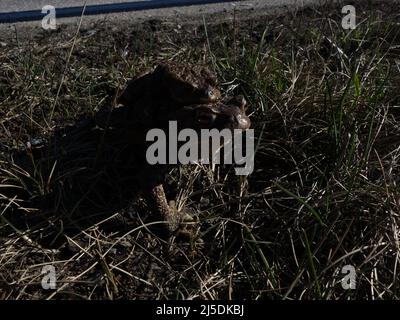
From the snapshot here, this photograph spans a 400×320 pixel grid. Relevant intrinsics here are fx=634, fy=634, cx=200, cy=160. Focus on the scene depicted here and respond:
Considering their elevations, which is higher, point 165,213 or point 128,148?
point 128,148

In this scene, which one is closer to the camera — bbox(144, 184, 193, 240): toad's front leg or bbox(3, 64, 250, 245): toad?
bbox(3, 64, 250, 245): toad

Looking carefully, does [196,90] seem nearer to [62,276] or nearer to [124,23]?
[62,276]

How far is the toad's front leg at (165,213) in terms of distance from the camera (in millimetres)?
2367

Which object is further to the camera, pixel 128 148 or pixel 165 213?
pixel 128 148

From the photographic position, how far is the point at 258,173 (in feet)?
8.68

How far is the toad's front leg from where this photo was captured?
2.37m

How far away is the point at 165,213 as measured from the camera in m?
2.38

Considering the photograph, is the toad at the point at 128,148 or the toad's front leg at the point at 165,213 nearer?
the toad at the point at 128,148

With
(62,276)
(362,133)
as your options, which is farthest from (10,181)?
(362,133)
